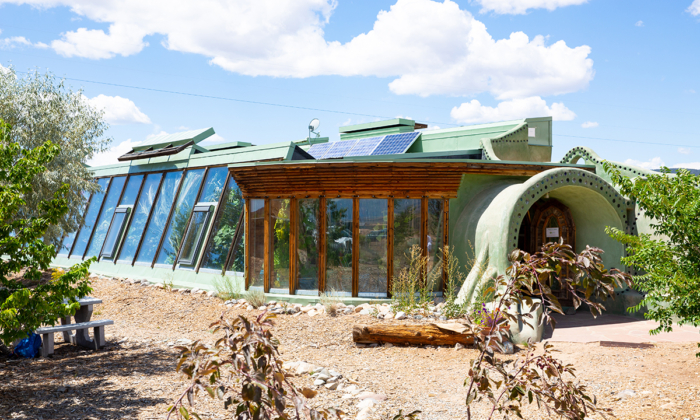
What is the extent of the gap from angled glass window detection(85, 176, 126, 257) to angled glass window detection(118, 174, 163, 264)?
1.54m

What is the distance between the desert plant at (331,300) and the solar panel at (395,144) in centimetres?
463

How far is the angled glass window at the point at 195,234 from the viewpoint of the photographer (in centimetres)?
1402

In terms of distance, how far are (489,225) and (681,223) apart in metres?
4.42

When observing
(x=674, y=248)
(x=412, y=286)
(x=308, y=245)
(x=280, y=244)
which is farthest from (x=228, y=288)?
(x=674, y=248)

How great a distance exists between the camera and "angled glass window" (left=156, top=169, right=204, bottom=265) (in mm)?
14812

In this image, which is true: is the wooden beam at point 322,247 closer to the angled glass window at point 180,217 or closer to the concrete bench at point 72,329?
the concrete bench at point 72,329

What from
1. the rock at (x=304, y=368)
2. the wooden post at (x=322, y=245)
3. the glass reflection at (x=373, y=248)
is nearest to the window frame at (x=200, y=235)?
the wooden post at (x=322, y=245)

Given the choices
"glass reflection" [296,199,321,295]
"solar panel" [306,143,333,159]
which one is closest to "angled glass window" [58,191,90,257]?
"solar panel" [306,143,333,159]

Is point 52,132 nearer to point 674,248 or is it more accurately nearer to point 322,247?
point 322,247

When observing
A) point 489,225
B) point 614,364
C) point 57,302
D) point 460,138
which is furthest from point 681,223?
point 460,138

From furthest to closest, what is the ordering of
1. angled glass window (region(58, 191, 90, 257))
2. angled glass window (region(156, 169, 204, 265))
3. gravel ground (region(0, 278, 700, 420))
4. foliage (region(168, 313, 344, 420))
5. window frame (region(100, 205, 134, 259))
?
angled glass window (region(58, 191, 90, 257))
window frame (region(100, 205, 134, 259))
angled glass window (region(156, 169, 204, 265))
gravel ground (region(0, 278, 700, 420))
foliage (region(168, 313, 344, 420))

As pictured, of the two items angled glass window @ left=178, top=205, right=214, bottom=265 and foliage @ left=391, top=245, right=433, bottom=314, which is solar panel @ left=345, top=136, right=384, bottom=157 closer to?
angled glass window @ left=178, top=205, right=214, bottom=265

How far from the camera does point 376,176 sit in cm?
1070

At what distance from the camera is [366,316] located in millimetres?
10047
